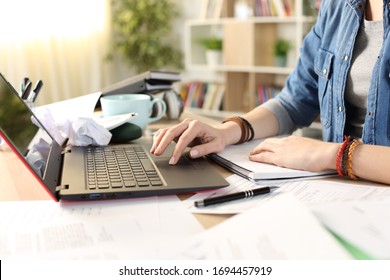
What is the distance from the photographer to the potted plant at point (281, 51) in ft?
11.5

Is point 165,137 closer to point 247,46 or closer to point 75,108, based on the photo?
point 75,108

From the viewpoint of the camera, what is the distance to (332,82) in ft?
4.05

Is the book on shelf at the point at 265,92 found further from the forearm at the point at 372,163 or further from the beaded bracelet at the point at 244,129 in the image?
the forearm at the point at 372,163

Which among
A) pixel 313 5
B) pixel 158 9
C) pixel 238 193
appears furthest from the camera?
pixel 158 9

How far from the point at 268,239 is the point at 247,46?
10.2ft

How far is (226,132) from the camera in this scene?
3.62 ft

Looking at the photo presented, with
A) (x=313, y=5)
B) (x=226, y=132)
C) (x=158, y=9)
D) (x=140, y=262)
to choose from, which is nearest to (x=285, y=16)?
(x=313, y=5)

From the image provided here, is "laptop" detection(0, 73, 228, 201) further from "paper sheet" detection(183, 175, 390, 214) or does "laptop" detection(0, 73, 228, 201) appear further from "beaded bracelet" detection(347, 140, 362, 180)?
"beaded bracelet" detection(347, 140, 362, 180)

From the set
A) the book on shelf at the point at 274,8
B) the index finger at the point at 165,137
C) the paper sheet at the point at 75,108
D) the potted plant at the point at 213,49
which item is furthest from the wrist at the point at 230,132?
the potted plant at the point at 213,49

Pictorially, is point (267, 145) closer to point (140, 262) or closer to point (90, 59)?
point (140, 262)

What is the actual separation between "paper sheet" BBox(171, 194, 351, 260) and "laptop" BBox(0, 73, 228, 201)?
154mm

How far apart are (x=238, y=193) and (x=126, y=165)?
0.26 m

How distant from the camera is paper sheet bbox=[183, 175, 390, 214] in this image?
766 millimetres

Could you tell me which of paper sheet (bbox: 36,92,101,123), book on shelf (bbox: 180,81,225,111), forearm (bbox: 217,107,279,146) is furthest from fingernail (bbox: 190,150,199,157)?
book on shelf (bbox: 180,81,225,111)
